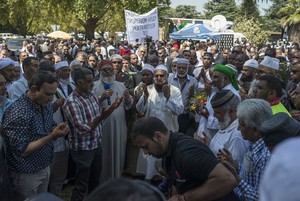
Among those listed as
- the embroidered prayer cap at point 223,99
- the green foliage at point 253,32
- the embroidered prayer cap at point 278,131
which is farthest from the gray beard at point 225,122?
the green foliage at point 253,32

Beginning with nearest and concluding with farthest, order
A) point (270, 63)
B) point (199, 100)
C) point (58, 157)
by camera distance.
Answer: point (58, 157), point (199, 100), point (270, 63)

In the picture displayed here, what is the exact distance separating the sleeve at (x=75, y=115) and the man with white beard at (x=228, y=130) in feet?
5.63

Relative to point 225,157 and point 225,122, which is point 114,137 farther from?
point 225,157

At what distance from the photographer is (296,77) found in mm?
5938

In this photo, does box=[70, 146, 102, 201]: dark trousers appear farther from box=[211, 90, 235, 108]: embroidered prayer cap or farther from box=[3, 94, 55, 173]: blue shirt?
box=[211, 90, 235, 108]: embroidered prayer cap

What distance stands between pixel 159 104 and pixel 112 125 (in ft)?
2.36

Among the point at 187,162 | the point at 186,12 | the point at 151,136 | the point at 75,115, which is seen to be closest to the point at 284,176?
the point at 187,162

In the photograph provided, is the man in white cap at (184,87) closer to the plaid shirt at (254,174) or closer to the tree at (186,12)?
the plaid shirt at (254,174)

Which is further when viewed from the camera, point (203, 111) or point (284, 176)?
point (203, 111)

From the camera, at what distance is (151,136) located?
2.67 meters

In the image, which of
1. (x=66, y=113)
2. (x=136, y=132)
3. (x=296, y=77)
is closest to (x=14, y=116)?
(x=66, y=113)

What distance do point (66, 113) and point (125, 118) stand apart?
138 centimetres

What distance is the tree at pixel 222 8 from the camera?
6728 cm

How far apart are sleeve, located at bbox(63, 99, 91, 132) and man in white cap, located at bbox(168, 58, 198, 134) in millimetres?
2118
